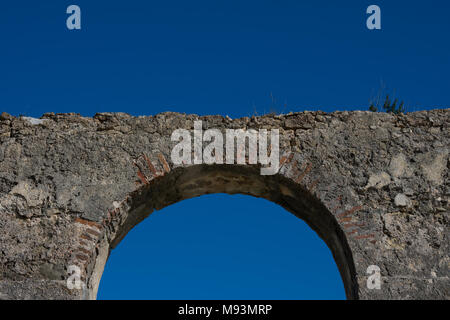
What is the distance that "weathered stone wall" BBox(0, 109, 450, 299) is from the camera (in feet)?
14.4

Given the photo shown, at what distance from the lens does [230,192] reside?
17.7 feet

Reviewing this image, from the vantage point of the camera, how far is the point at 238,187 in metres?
5.26

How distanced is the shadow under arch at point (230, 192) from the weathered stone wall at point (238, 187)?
0.05 feet

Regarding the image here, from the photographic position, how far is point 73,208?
461 centimetres

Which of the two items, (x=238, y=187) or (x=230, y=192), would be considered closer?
(x=238, y=187)

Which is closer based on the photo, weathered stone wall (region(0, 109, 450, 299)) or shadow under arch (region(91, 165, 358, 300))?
weathered stone wall (region(0, 109, 450, 299))

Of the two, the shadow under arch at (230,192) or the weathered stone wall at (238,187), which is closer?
the weathered stone wall at (238,187)

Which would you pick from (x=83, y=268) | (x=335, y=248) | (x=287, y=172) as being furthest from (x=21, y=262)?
(x=335, y=248)

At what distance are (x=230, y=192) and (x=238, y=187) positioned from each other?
16 centimetres

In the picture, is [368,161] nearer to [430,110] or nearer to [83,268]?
[430,110]

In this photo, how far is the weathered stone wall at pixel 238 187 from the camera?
173 inches

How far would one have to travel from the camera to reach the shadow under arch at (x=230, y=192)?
4.67m

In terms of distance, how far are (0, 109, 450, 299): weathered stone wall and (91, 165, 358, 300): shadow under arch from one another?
0.6 inches

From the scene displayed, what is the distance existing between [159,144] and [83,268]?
46.2 inches
